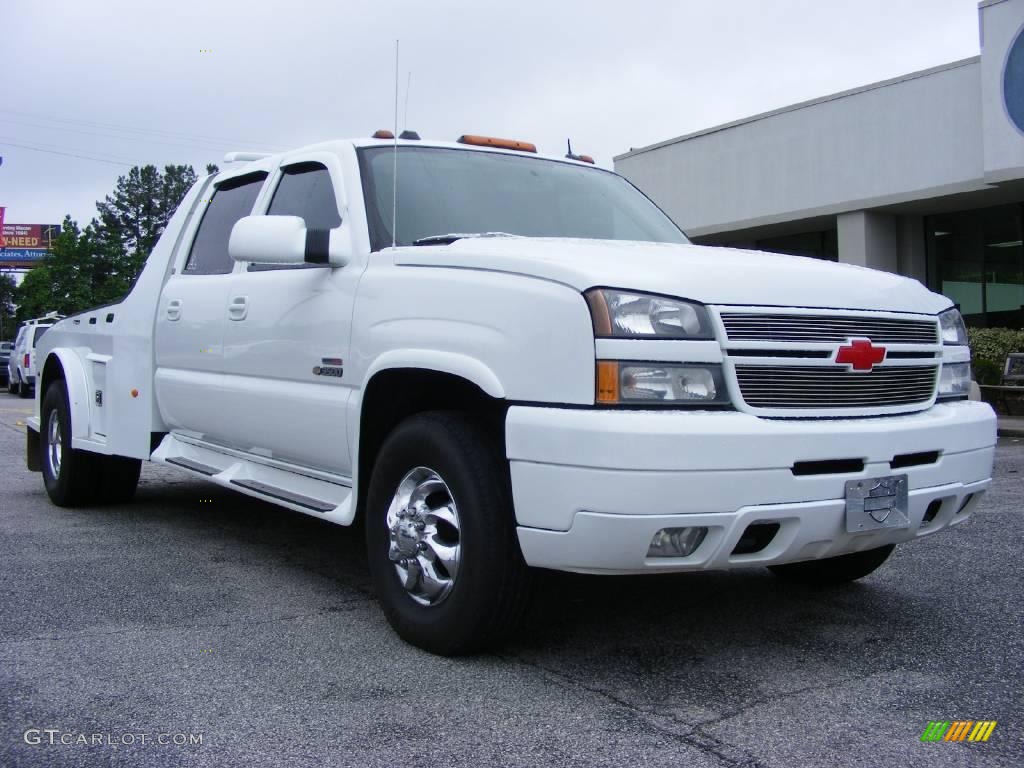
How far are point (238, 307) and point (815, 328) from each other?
276 centimetres

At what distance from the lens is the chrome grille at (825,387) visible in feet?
11.0

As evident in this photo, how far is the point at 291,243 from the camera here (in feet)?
13.9

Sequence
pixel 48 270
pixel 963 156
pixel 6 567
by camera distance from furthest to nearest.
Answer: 1. pixel 48 270
2. pixel 963 156
3. pixel 6 567

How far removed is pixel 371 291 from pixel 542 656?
1.47m

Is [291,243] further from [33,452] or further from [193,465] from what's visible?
[33,452]

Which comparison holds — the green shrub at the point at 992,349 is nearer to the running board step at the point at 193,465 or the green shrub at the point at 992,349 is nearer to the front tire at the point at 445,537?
the running board step at the point at 193,465

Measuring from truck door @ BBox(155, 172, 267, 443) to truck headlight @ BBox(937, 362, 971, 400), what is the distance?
3.04 m

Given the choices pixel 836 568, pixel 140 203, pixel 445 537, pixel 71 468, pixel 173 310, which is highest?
pixel 140 203

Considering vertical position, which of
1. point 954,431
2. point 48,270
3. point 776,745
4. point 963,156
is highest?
point 48,270

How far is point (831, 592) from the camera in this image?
469 cm

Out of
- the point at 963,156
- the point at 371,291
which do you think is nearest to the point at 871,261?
the point at 963,156

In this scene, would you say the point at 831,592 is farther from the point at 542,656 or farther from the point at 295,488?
the point at 295,488

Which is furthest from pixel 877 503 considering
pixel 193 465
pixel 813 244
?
pixel 813 244

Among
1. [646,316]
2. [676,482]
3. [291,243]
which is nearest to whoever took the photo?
[676,482]
